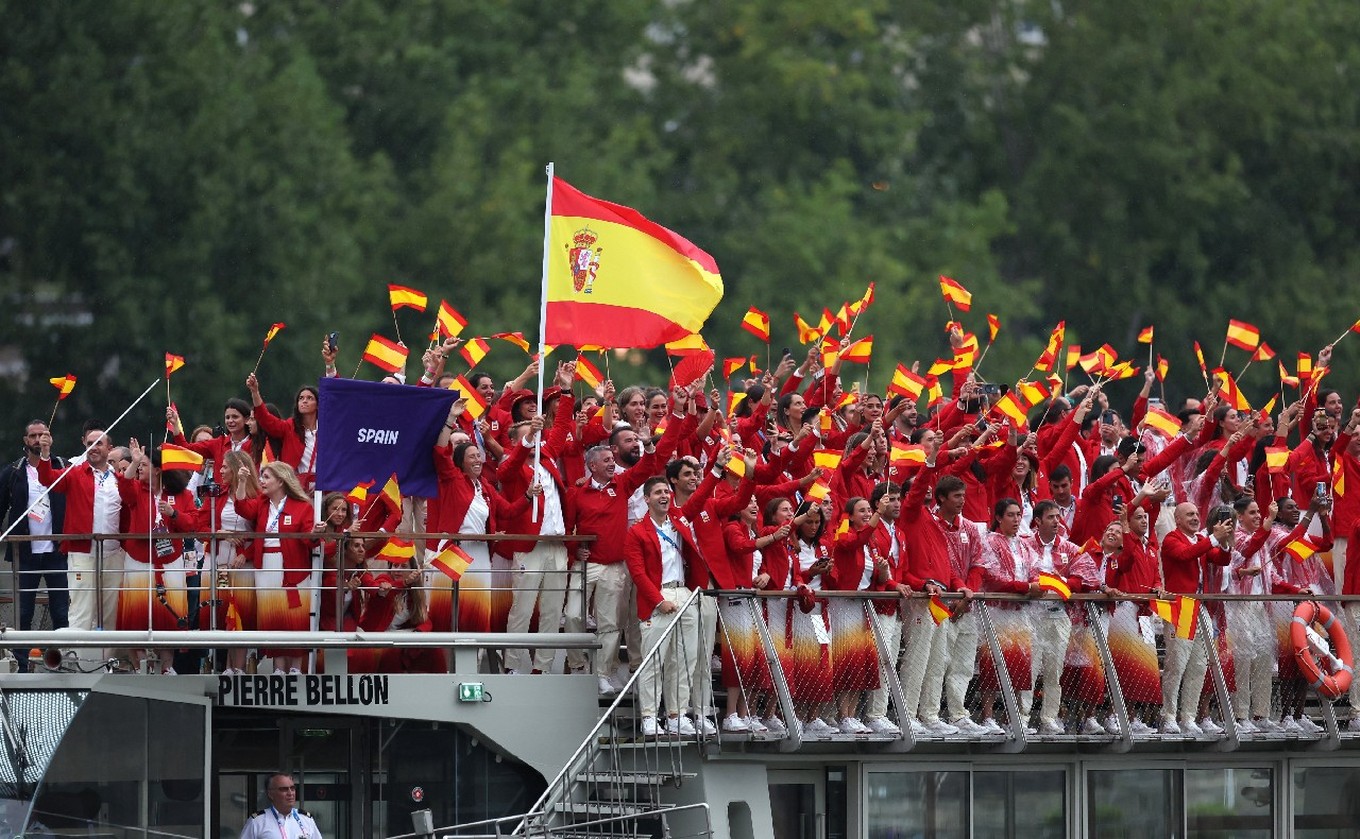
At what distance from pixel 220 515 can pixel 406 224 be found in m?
31.3

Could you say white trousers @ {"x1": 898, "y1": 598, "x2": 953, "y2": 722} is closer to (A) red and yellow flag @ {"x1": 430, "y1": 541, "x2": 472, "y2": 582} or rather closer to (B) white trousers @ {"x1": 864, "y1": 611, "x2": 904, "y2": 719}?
(B) white trousers @ {"x1": 864, "y1": 611, "x2": 904, "y2": 719}

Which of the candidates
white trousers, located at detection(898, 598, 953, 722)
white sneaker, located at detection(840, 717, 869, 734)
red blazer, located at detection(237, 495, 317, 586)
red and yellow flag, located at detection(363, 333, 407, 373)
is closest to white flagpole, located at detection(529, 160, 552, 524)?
red blazer, located at detection(237, 495, 317, 586)

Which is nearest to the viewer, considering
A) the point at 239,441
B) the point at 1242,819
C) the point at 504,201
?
the point at 239,441

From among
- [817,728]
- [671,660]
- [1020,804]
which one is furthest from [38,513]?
[1020,804]

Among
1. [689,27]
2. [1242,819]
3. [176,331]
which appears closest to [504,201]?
[176,331]

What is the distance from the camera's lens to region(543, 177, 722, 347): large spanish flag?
2681cm

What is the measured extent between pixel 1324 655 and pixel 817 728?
5.30 meters

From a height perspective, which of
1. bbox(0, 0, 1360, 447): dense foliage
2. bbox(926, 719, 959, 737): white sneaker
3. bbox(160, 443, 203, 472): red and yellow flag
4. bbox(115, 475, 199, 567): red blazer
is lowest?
bbox(926, 719, 959, 737): white sneaker

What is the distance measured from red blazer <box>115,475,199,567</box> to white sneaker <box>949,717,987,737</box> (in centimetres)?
649

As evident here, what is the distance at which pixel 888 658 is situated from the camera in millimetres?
25719

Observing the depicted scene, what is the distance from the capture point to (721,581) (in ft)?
82.0

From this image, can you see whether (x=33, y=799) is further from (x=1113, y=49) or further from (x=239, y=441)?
(x=1113, y=49)

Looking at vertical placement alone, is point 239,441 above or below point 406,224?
below

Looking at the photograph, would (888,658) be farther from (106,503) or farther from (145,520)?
(106,503)
